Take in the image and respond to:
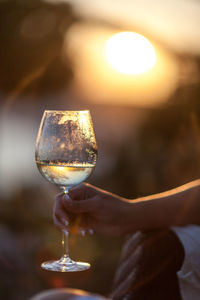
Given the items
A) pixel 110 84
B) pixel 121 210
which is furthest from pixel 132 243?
pixel 110 84

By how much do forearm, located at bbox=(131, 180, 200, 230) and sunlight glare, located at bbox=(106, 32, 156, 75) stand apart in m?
6.12

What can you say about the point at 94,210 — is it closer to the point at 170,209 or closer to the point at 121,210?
the point at 121,210

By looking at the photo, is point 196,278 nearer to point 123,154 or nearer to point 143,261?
point 143,261

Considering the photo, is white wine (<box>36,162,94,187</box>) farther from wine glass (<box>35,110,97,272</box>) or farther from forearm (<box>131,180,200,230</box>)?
forearm (<box>131,180,200,230</box>)

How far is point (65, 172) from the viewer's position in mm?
1555

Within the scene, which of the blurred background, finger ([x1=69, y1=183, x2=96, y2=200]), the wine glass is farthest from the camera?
the blurred background

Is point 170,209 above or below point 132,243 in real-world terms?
above

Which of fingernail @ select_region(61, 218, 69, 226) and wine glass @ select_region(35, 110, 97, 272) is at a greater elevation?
wine glass @ select_region(35, 110, 97, 272)

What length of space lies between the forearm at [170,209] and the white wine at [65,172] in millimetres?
256

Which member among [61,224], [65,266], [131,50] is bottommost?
[65,266]

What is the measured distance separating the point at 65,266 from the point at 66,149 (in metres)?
0.40

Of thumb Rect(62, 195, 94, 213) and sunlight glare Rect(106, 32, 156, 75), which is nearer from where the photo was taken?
thumb Rect(62, 195, 94, 213)

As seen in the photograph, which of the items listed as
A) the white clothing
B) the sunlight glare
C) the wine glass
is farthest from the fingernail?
the sunlight glare

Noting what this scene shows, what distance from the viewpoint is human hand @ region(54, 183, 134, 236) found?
1.57 meters
